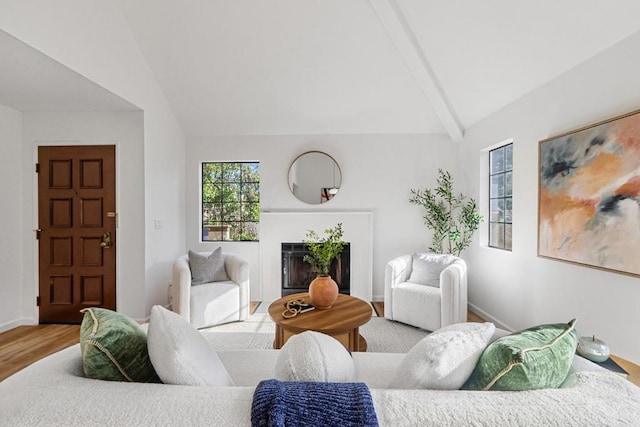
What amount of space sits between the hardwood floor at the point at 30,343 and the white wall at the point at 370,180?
1.39 metres

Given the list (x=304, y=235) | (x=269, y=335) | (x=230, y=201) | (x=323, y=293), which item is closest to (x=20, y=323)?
(x=230, y=201)

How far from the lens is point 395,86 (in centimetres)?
369

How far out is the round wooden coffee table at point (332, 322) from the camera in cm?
217

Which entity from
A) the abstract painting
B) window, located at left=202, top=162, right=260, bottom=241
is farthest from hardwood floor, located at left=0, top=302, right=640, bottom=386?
window, located at left=202, top=162, right=260, bottom=241

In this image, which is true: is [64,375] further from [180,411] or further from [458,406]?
[458,406]

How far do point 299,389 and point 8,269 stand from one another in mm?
4048

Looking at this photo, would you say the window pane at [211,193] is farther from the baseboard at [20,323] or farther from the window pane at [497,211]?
the window pane at [497,211]

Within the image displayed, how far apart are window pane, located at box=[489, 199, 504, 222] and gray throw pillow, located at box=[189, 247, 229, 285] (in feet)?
10.5

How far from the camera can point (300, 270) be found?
4.27 m

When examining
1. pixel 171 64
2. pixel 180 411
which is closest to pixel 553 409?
pixel 180 411

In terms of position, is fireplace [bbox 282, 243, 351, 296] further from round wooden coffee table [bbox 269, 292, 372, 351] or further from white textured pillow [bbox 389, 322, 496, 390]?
white textured pillow [bbox 389, 322, 496, 390]

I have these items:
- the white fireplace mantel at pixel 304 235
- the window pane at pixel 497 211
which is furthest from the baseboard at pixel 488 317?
the white fireplace mantel at pixel 304 235

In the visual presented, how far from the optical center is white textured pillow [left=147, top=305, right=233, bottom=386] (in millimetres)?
976

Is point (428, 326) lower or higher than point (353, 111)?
lower
